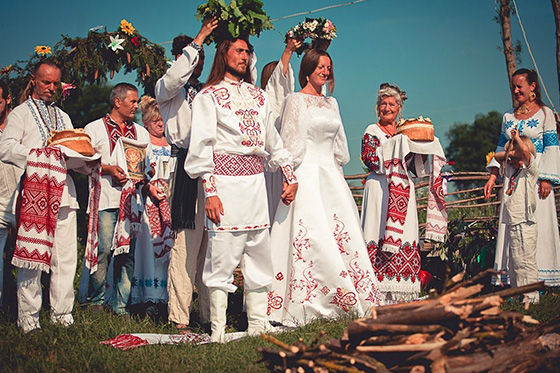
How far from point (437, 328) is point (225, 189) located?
2.03m

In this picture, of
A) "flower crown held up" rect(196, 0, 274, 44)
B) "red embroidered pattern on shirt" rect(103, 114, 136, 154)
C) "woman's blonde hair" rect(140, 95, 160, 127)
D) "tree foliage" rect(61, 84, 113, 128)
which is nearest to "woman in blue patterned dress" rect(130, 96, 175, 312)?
"woman's blonde hair" rect(140, 95, 160, 127)

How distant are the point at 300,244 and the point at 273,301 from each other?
54cm

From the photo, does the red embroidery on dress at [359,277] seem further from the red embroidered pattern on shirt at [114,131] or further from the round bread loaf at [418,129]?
the red embroidered pattern on shirt at [114,131]

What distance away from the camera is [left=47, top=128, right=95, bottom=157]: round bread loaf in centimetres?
465

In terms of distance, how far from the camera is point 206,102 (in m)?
4.41

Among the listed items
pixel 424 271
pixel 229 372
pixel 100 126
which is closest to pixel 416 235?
pixel 424 271

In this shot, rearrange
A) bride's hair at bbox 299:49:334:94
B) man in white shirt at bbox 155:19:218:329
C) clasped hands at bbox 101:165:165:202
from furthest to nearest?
clasped hands at bbox 101:165:165:202, bride's hair at bbox 299:49:334:94, man in white shirt at bbox 155:19:218:329

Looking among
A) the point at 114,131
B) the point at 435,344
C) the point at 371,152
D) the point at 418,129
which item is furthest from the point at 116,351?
the point at 418,129

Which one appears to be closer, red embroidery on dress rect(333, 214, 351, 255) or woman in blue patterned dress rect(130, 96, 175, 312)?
red embroidery on dress rect(333, 214, 351, 255)

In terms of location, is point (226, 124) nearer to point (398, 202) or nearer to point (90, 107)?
point (398, 202)

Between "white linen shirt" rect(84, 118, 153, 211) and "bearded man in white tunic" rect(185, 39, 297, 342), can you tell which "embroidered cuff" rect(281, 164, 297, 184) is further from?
"white linen shirt" rect(84, 118, 153, 211)

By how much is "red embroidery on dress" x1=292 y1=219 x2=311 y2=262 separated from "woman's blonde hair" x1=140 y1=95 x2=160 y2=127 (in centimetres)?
258

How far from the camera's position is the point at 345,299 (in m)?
4.88

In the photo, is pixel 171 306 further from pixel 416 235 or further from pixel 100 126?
pixel 416 235
